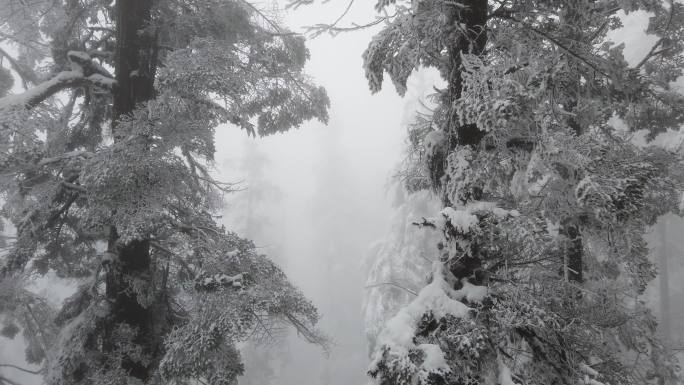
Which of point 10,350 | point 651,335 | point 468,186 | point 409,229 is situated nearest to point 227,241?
point 468,186

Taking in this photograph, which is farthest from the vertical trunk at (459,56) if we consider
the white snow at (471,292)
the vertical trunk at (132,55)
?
the vertical trunk at (132,55)

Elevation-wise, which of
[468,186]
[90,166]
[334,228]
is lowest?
[468,186]

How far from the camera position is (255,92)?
6.66m

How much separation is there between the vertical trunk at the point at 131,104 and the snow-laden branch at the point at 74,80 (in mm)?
282

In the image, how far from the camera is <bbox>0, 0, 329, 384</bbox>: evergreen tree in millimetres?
5066

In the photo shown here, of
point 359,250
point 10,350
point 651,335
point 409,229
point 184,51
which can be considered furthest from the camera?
point 359,250

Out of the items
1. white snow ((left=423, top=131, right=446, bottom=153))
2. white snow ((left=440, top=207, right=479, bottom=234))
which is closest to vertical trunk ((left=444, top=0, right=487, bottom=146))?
white snow ((left=423, top=131, right=446, bottom=153))

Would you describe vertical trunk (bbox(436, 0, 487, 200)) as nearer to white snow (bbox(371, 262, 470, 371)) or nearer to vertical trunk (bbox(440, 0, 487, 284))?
vertical trunk (bbox(440, 0, 487, 284))

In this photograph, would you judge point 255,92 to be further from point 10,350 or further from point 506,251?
point 10,350

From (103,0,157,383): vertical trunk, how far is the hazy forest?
0.09 ft

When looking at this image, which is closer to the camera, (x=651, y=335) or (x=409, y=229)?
(x=651, y=335)

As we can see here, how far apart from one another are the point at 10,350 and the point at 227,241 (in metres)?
45.1

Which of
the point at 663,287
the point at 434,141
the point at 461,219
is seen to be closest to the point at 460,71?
the point at 434,141

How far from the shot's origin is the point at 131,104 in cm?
604
